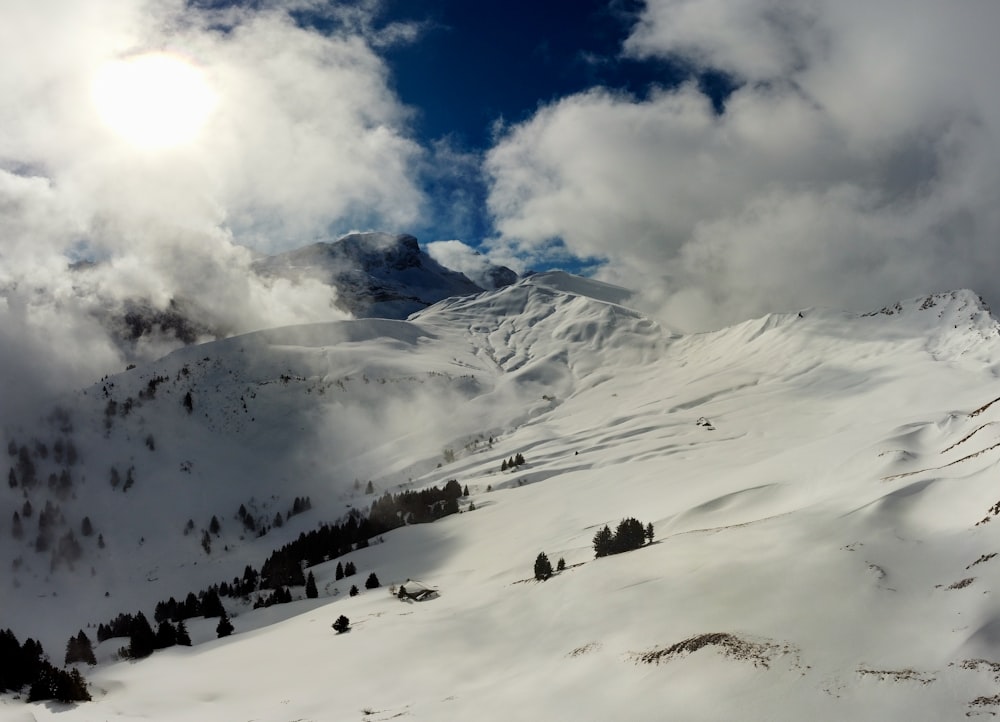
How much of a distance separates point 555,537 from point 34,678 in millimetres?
41547

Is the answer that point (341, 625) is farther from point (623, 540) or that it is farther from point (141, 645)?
point (623, 540)

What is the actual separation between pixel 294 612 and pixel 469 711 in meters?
44.0

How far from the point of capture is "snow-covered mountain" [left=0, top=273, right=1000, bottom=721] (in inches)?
867

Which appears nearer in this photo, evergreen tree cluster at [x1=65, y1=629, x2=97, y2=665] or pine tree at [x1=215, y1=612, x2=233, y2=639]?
evergreen tree cluster at [x1=65, y1=629, x2=97, y2=665]

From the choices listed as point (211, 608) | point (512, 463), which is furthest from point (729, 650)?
point (512, 463)

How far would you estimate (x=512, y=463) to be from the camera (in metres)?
124

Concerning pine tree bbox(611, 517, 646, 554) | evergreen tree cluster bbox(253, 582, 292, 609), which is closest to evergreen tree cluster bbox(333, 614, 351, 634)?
pine tree bbox(611, 517, 646, 554)

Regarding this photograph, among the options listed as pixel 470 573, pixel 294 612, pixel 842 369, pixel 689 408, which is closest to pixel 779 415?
pixel 689 408

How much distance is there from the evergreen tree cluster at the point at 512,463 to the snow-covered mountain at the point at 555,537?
4194mm

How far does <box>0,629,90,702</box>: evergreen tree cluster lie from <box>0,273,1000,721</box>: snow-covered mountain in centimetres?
144

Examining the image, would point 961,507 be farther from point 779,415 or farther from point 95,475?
point 95,475

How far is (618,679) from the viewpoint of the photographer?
76.8 ft

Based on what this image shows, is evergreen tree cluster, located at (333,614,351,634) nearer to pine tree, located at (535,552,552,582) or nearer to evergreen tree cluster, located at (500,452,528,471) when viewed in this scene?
pine tree, located at (535,552,552,582)

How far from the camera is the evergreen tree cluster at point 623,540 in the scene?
44.4 metres
